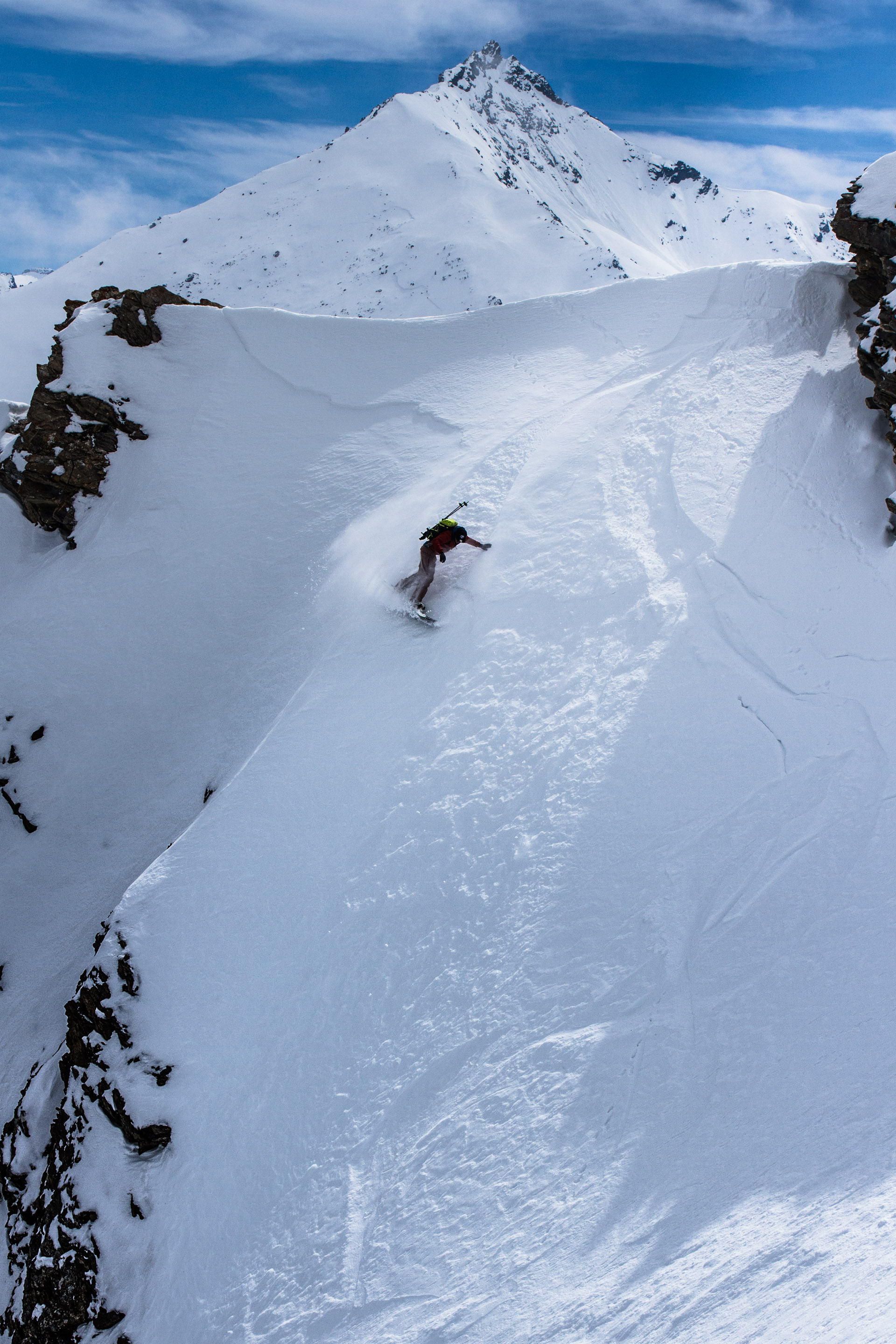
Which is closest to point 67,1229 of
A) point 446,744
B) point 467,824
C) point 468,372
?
point 467,824

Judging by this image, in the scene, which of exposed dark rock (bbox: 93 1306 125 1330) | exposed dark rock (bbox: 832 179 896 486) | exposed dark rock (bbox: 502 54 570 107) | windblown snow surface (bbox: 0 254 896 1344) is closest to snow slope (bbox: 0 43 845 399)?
exposed dark rock (bbox: 502 54 570 107)

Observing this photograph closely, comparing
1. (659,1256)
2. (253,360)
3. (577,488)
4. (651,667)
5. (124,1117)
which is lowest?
(659,1256)

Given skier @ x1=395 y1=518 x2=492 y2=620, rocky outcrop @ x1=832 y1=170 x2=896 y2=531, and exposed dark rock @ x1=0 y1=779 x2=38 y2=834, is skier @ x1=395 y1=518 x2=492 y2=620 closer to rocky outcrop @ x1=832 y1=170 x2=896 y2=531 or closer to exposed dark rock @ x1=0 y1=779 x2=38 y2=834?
rocky outcrop @ x1=832 y1=170 x2=896 y2=531

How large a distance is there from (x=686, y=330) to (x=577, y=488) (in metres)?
5.54

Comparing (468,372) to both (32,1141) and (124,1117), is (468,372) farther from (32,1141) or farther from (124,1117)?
(32,1141)

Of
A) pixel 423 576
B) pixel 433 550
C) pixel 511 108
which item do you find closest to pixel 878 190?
pixel 433 550

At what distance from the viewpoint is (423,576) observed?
38.8 ft

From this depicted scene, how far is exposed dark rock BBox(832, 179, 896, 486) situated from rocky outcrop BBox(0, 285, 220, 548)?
15.0m

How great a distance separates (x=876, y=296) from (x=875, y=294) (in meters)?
0.04

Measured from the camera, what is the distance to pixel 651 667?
10180 millimetres

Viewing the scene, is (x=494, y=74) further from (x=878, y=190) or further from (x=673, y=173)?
(x=878, y=190)

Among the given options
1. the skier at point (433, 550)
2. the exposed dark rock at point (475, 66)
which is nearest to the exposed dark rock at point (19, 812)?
the skier at point (433, 550)

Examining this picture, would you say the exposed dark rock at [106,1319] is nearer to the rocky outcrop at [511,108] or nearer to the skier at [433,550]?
the skier at [433,550]

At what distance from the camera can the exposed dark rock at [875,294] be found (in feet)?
40.5
